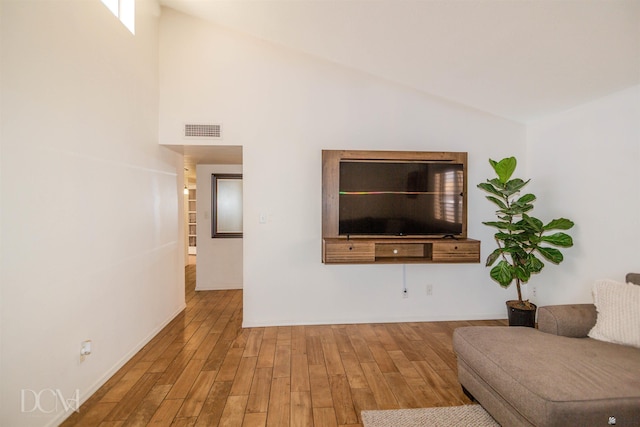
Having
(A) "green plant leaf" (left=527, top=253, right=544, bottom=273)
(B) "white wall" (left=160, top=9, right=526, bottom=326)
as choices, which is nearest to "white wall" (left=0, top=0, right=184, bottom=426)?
(B) "white wall" (left=160, top=9, right=526, bottom=326)

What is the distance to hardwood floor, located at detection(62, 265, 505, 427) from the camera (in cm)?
194

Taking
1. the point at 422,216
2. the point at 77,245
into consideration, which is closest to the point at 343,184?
the point at 422,216

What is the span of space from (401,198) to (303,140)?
4.09 ft

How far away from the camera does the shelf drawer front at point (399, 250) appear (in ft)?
11.0

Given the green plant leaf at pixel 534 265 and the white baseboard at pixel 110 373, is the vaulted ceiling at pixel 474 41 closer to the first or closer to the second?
the green plant leaf at pixel 534 265

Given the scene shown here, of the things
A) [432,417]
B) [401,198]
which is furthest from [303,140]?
[432,417]

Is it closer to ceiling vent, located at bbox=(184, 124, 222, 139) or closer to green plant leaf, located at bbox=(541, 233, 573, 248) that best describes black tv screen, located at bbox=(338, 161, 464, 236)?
green plant leaf, located at bbox=(541, 233, 573, 248)

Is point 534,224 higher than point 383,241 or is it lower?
higher

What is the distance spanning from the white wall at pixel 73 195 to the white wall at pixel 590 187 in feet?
13.6

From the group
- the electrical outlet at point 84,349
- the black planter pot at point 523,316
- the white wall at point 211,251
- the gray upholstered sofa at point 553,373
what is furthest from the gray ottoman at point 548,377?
the white wall at point 211,251

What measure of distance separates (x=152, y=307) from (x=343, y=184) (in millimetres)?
2353

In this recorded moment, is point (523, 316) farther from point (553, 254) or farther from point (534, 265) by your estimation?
point (553, 254)

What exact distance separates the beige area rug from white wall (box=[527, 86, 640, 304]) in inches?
71.0

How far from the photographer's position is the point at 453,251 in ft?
10.3
